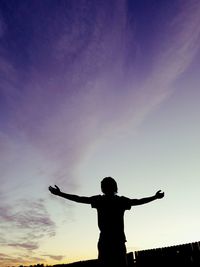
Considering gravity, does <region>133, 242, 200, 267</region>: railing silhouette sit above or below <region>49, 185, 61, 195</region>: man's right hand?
above

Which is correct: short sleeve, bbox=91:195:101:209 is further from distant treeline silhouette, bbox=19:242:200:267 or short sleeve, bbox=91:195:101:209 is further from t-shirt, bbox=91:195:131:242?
distant treeline silhouette, bbox=19:242:200:267

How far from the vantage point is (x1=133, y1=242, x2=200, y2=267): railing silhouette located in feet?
32.6

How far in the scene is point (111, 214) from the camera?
14.3 ft

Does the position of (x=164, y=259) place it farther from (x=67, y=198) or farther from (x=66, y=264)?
(x=67, y=198)

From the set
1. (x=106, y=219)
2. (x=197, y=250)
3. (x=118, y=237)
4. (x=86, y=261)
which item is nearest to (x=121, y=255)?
(x=118, y=237)

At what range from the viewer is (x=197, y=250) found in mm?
9922

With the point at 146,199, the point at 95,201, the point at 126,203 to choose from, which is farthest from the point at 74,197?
the point at 146,199

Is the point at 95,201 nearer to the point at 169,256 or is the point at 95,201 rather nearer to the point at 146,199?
the point at 146,199

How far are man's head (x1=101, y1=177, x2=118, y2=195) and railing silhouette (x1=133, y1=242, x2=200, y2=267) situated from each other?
6843mm

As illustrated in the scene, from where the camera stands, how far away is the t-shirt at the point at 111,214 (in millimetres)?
4277

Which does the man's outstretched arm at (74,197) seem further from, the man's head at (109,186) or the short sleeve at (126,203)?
the short sleeve at (126,203)

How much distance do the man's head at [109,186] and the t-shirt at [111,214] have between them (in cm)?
8

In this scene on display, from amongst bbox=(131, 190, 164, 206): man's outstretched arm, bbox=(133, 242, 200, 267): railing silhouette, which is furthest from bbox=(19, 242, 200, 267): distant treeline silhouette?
bbox=(131, 190, 164, 206): man's outstretched arm

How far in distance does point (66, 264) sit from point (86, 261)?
1.79 metres
